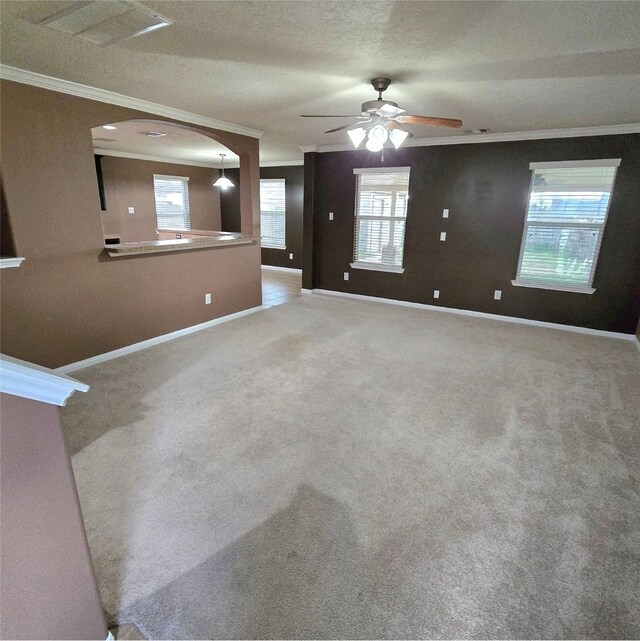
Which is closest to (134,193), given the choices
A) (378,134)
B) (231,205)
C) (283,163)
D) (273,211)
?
(231,205)

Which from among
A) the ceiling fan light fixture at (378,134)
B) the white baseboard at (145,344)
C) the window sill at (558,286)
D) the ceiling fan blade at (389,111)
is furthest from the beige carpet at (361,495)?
the ceiling fan blade at (389,111)

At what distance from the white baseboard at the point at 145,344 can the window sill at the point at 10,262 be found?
85 centimetres

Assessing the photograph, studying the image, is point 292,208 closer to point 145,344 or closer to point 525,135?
point 525,135

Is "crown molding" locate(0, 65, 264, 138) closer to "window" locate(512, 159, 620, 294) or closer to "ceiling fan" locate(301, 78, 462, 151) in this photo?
"ceiling fan" locate(301, 78, 462, 151)

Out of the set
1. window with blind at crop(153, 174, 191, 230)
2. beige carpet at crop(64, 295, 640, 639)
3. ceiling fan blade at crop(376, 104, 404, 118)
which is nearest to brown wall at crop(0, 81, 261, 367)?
beige carpet at crop(64, 295, 640, 639)

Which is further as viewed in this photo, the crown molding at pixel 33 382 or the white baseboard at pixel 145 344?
the white baseboard at pixel 145 344

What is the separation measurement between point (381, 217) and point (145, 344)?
12.6 ft

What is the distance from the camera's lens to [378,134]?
290 centimetres

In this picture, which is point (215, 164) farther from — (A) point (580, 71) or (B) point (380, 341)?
(A) point (580, 71)

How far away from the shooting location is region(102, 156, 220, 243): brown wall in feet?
22.5

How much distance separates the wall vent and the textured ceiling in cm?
205

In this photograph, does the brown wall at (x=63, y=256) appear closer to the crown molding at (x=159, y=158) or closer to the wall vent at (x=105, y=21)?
the wall vent at (x=105, y=21)

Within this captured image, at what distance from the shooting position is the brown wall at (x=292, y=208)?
26.3 ft

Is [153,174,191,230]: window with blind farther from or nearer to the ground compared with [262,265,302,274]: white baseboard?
farther from the ground
